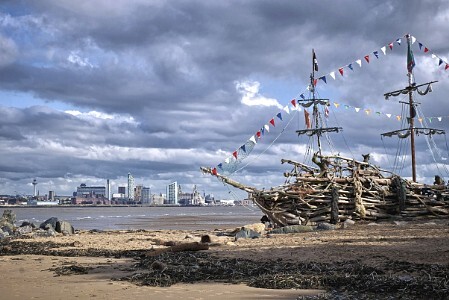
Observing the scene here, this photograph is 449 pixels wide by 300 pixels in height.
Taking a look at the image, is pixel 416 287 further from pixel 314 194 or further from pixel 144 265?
pixel 314 194

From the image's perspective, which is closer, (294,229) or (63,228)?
(294,229)

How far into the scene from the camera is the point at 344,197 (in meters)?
21.0

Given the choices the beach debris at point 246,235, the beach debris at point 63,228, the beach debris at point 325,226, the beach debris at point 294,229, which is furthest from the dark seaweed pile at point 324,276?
the beach debris at point 63,228

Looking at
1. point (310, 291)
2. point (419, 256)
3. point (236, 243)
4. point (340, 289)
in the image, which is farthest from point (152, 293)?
point (236, 243)

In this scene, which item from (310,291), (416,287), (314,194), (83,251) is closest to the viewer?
(416,287)

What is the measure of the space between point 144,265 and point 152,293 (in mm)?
3487

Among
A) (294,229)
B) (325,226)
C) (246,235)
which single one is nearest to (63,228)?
(246,235)

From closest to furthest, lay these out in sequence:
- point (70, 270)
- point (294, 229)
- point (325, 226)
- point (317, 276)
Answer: point (317, 276) < point (70, 270) < point (294, 229) < point (325, 226)

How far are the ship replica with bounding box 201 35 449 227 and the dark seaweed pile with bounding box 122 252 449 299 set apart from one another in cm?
1022

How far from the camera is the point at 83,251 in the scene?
15398 millimetres

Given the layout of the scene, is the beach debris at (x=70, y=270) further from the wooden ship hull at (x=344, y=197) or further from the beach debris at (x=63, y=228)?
the beach debris at (x=63, y=228)

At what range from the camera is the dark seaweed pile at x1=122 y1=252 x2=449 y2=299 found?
23.7 feet

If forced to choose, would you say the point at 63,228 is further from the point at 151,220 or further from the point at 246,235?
the point at 151,220

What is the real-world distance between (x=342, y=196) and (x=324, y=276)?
13.0 meters
